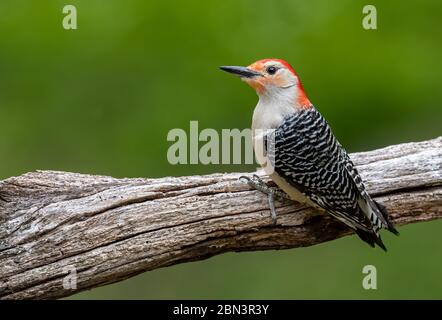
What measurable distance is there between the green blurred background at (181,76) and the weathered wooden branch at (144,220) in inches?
93.5

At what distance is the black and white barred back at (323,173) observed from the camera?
14.2 ft

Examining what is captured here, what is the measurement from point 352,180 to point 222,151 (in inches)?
30.7

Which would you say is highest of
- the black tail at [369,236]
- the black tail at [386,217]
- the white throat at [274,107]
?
the white throat at [274,107]

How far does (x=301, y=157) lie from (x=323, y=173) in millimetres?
136

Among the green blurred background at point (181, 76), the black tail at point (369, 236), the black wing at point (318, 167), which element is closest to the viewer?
the black wing at point (318, 167)

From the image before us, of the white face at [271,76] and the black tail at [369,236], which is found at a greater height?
the white face at [271,76]

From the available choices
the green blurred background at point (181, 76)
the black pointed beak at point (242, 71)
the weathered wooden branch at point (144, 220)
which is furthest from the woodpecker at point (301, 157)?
the green blurred background at point (181, 76)

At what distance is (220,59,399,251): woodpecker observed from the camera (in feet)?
14.3

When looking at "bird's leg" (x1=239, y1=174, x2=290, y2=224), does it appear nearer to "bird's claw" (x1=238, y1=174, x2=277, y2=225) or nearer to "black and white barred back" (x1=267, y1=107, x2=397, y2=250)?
"bird's claw" (x1=238, y1=174, x2=277, y2=225)

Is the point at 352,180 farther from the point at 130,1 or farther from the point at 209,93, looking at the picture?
the point at 130,1

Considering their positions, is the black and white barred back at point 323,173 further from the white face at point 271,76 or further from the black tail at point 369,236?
the white face at point 271,76

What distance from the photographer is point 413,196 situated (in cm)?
450

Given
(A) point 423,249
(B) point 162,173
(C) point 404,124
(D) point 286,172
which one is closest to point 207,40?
(B) point 162,173

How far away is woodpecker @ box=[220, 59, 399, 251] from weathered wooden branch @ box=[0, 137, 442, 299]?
132 millimetres
